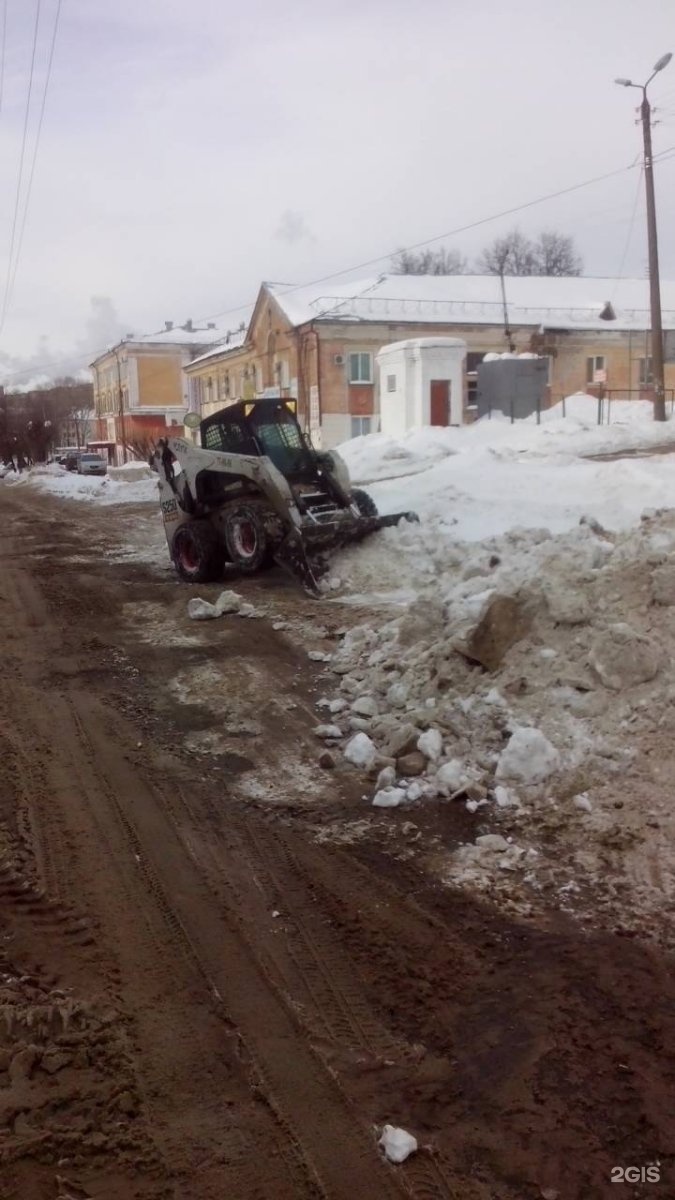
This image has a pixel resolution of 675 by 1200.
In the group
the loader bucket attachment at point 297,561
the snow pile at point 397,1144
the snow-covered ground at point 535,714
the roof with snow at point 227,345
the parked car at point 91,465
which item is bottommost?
the snow pile at point 397,1144

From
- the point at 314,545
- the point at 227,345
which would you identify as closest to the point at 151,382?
the point at 227,345

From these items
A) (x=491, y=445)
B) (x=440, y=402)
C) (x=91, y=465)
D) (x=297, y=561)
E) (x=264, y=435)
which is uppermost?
(x=440, y=402)

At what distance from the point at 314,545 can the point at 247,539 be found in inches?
45.5

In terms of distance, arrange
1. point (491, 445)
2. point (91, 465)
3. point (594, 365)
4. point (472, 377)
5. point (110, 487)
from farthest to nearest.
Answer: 1. point (91, 465)
2. point (594, 365)
3. point (472, 377)
4. point (110, 487)
5. point (491, 445)

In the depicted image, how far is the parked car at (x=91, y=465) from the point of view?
4925 centimetres

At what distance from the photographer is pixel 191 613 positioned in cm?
1088

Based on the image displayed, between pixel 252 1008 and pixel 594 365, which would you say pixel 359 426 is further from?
pixel 252 1008

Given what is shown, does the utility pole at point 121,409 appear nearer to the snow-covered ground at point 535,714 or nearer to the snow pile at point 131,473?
the snow pile at point 131,473

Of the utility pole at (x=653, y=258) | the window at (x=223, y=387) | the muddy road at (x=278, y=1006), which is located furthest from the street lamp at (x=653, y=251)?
the window at (x=223, y=387)

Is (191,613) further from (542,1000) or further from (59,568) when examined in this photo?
(542,1000)

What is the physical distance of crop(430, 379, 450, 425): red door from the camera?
105ft

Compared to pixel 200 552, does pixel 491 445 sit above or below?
above

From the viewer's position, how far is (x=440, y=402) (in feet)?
106

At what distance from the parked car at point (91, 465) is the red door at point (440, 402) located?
22.4m
